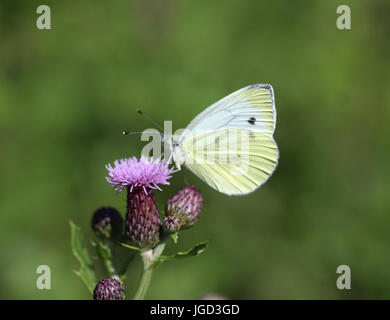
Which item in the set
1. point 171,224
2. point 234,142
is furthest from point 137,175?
point 234,142

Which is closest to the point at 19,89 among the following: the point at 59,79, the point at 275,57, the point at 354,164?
the point at 59,79

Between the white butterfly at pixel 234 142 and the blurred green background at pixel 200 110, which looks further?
the blurred green background at pixel 200 110

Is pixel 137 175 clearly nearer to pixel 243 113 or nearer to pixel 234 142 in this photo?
pixel 234 142

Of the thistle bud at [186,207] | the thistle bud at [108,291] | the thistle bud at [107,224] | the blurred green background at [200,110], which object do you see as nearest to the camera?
the thistle bud at [108,291]

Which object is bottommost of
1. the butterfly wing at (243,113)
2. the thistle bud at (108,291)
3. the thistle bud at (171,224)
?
the thistle bud at (108,291)

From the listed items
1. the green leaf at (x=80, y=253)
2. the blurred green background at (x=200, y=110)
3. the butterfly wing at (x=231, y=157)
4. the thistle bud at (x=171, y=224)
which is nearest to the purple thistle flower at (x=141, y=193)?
the thistle bud at (x=171, y=224)

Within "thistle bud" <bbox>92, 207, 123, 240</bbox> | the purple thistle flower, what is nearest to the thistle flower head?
the purple thistle flower

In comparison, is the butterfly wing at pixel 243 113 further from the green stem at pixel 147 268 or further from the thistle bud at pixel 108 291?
the thistle bud at pixel 108 291
